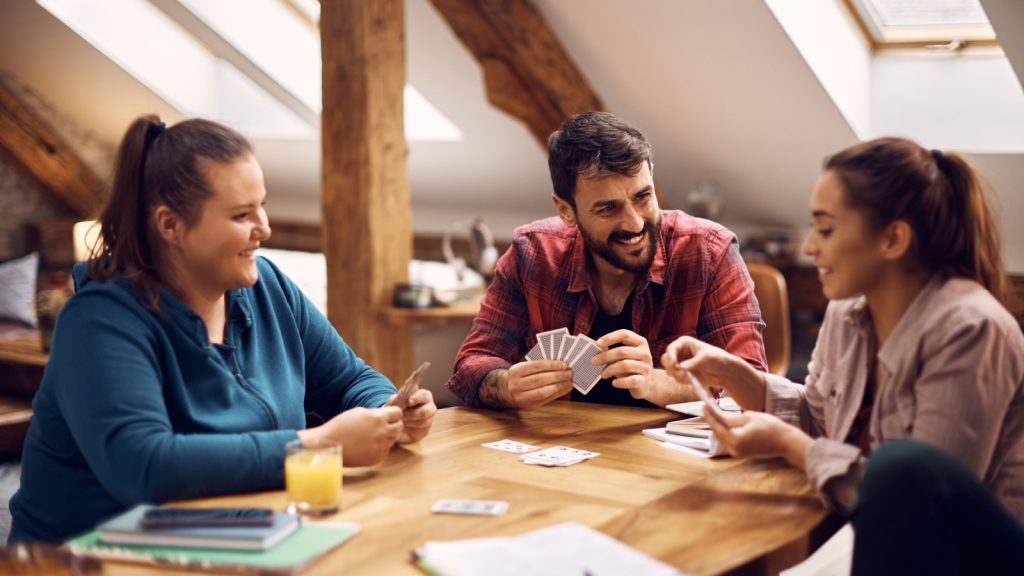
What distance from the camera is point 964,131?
477 centimetres

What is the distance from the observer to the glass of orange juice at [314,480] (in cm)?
171

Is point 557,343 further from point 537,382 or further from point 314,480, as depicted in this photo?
point 314,480

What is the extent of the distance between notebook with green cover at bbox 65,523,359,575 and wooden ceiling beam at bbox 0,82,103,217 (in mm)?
6686

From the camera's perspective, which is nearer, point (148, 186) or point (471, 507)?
point (471, 507)

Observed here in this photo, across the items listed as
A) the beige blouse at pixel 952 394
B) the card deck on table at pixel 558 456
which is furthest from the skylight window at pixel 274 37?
the beige blouse at pixel 952 394

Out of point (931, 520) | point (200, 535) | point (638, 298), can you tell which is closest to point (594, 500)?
point (931, 520)

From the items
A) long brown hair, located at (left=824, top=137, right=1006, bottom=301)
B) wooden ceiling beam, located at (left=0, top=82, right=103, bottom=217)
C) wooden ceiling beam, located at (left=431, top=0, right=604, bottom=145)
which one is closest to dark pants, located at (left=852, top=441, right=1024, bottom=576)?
long brown hair, located at (left=824, top=137, right=1006, bottom=301)

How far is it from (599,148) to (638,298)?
1.20 ft

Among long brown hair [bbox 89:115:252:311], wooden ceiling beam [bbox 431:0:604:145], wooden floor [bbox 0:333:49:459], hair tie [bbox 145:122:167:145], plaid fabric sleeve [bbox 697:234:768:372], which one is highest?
wooden ceiling beam [bbox 431:0:604:145]

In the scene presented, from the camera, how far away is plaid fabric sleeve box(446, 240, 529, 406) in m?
2.68

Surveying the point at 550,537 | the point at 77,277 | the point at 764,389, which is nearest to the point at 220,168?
the point at 77,277

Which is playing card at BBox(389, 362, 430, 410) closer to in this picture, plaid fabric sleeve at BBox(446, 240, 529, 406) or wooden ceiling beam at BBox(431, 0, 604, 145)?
plaid fabric sleeve at BBox(446, 240, 529, 406)

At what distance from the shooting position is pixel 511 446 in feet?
7.04

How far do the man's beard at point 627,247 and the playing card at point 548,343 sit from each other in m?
0.31
